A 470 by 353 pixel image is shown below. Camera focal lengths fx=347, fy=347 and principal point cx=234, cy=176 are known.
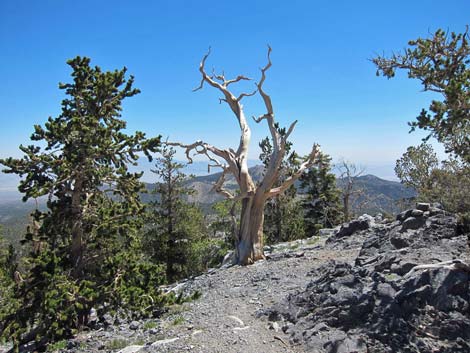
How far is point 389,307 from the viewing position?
6348 millimetres

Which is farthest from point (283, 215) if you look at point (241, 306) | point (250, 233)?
point (241, 306)

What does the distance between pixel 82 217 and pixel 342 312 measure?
7.04m

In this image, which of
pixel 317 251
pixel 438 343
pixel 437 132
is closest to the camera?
pixel 438 343

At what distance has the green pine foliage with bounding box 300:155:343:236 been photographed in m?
29.2

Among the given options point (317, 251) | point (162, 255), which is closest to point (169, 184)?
point (162, 255)

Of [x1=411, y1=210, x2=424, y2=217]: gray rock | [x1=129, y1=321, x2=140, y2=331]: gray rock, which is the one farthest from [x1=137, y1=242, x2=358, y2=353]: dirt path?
[x1=411, y1=210, x2=424, y2=217]: gray rock

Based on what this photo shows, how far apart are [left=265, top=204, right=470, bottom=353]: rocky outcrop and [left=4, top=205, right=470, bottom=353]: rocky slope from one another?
0.6 inches

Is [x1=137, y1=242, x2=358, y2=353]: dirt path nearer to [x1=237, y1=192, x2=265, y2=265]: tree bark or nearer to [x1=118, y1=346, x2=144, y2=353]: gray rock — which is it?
[x1=118, y1=346, x2=144, y2=353]: gray rock

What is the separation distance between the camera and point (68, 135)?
8.98 metres

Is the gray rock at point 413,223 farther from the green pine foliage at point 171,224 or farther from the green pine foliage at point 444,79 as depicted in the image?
the green pine foliage at point 171,224

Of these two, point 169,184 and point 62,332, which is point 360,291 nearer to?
point 62,332

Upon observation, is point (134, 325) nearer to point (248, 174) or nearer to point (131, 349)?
point (131, 349)

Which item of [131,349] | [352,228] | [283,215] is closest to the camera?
[131,349]

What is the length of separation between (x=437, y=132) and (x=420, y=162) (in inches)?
911
